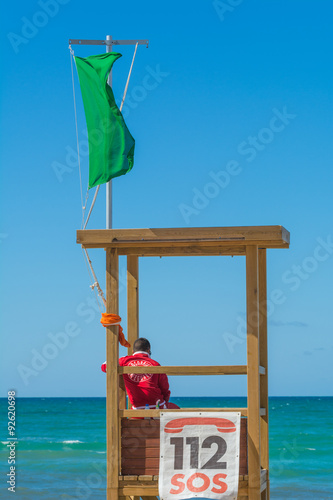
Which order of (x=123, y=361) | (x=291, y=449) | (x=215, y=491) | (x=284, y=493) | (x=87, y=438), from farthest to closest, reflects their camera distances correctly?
(x=87, y=438), (x=291, y=449), (x=284, y=493), (x=123, y=361), (x=215, y=491)

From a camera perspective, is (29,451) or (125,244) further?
(29,451)

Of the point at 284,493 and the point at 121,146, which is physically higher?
the point at 121,146

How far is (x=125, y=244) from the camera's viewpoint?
309 inches

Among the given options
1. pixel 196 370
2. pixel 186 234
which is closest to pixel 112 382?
pixel 196 370

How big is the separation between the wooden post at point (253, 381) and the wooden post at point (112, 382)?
1.11 meters

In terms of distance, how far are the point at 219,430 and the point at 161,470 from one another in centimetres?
59

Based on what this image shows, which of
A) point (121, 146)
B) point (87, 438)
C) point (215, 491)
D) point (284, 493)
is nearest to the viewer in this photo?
point (215, 491)

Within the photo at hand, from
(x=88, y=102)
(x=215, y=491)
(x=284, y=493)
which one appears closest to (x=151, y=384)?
(x=215, y=491)

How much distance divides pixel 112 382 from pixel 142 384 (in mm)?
406

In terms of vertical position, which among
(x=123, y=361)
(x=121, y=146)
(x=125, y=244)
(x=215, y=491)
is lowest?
(x=215, y=491)

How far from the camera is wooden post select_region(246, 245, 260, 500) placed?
7.65 meters

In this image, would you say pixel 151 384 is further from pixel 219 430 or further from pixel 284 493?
pixel 284 493

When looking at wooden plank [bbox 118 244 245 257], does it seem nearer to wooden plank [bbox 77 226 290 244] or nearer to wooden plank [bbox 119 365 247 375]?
wooden plank [bbox 77 226 290 244]

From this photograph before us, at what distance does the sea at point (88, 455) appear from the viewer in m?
21.7
